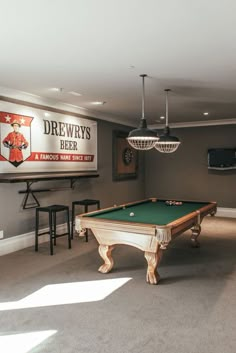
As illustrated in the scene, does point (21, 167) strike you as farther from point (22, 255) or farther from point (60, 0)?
point (60, 0)

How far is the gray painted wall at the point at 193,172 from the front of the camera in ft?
24.7

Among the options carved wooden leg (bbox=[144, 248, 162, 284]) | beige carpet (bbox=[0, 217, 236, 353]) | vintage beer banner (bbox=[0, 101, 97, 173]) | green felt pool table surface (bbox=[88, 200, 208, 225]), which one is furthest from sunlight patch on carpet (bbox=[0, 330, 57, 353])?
vintage beer banner (bbox=[0, 101, 97, 173])

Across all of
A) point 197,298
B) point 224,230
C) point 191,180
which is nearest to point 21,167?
point 197,298

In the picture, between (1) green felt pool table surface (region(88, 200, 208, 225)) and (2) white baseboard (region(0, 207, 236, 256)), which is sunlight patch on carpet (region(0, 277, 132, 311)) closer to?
(1) green felt pool table surface (region(88, 200, 208, 225))

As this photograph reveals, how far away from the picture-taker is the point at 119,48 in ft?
9.37

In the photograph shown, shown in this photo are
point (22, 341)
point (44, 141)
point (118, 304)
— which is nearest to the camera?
point (22, 341)

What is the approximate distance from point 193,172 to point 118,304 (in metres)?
5.58

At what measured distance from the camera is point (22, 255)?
437cm

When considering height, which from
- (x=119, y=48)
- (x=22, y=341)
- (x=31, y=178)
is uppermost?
(x=119, y=48)

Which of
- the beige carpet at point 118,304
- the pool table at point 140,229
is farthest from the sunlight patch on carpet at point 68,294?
the pool table at point 140,229

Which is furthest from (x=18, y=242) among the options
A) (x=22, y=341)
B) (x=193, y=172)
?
(x=193, y=172)

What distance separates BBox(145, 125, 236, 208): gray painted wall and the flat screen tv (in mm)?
183

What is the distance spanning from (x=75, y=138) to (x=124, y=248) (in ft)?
7.50

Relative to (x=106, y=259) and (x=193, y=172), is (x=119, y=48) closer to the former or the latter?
(x=106, y=259)
